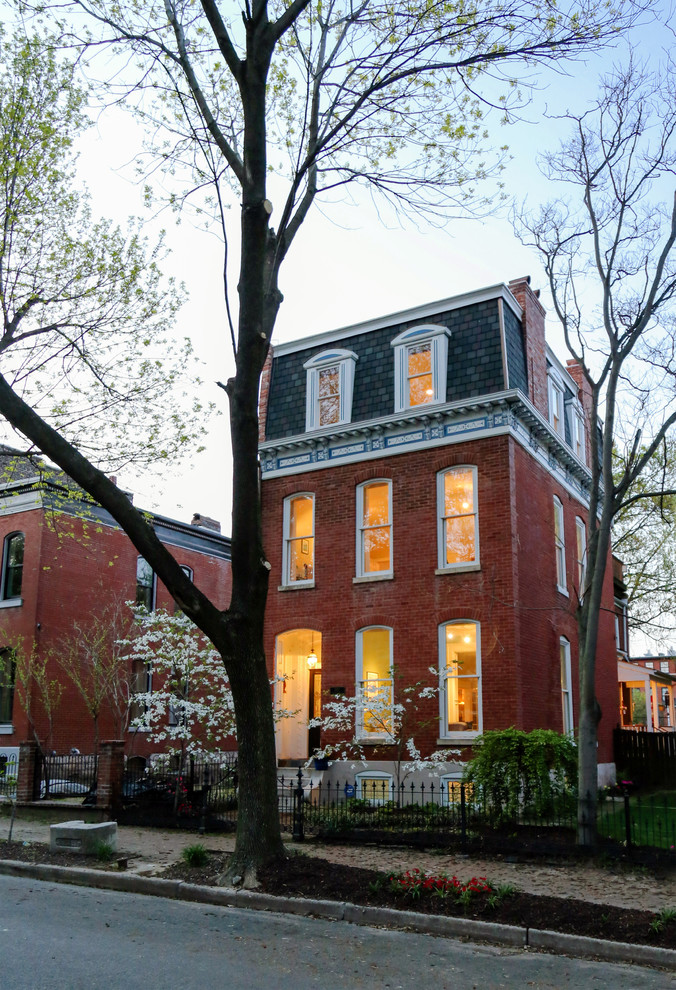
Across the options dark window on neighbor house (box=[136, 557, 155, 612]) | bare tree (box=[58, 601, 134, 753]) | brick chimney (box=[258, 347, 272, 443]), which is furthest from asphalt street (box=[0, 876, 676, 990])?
dark window on neighbor house (box=[136, 557, 155, 612])

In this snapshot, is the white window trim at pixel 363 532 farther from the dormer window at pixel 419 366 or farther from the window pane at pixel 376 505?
the dormer window at pixel 419 366

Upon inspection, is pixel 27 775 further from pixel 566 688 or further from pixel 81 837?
pixel 566 688

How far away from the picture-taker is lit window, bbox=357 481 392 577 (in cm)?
2027

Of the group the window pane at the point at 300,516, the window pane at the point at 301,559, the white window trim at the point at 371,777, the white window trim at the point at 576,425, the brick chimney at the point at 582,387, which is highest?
the brick chimney at the point at 582,387

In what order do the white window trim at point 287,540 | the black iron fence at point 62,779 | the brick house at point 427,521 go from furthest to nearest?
the white window trim at point 287,540 < the brick house at point 427,521 < the black iron fence at point 62,779

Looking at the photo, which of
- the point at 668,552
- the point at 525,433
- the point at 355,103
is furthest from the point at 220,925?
the point at 668,552

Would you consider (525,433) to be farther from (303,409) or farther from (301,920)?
(301,920)

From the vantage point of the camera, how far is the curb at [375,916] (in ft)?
26.2

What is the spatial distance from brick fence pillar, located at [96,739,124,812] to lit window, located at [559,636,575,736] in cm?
1031

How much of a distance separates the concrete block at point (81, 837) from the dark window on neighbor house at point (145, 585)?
16.3 metres

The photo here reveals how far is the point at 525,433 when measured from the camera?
19.8 meters

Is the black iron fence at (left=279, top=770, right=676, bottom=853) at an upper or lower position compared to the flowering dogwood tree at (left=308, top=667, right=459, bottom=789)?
lower

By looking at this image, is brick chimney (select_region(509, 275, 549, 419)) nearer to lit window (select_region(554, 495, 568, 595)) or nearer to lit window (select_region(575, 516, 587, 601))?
lit window (select_region(554, 495, 568, 595))

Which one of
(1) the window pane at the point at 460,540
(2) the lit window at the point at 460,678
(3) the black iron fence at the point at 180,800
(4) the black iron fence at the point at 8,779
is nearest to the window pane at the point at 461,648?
(2) the lit window at the point at 460,678
